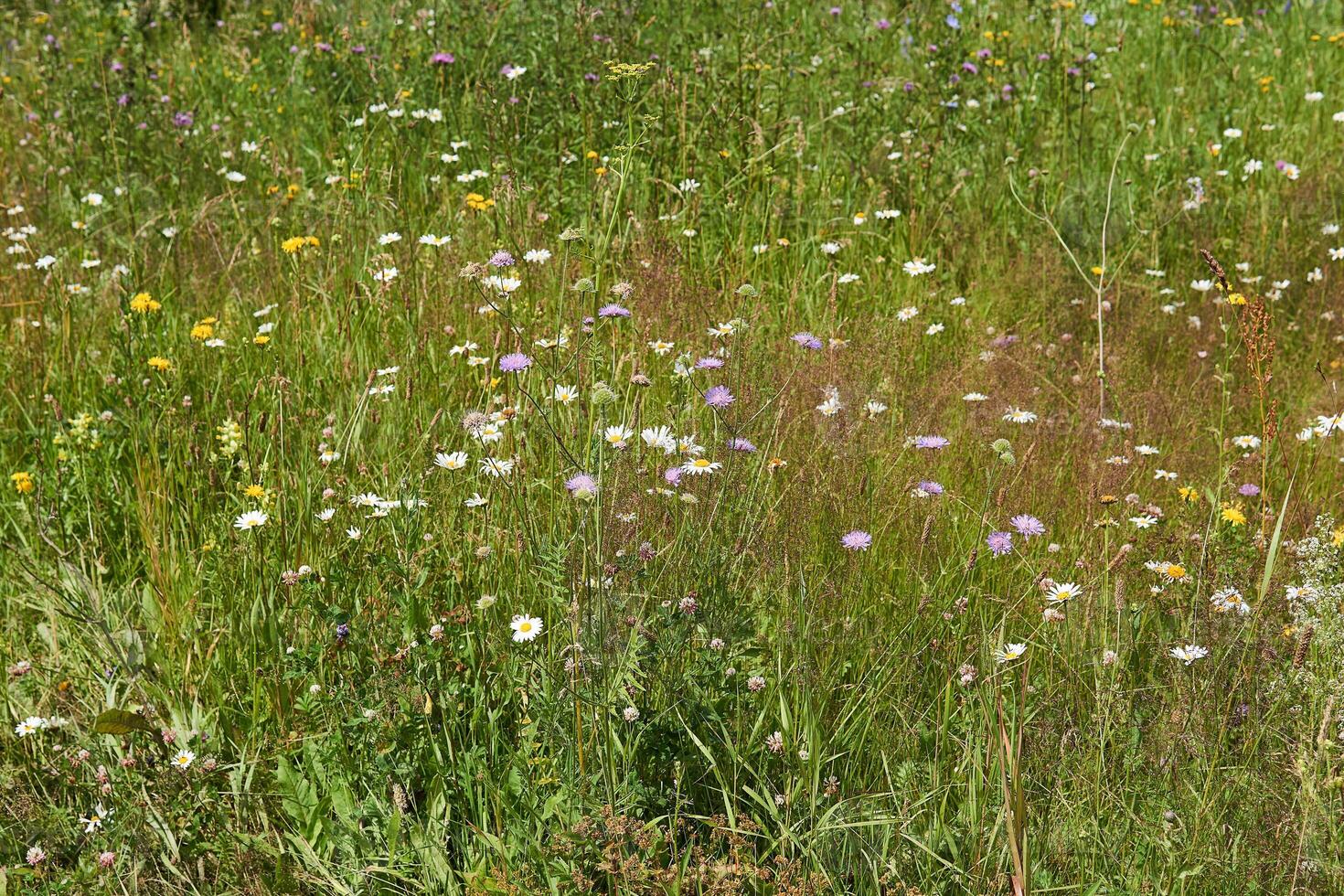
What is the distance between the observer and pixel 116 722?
1.83 metres

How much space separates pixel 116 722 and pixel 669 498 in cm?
98

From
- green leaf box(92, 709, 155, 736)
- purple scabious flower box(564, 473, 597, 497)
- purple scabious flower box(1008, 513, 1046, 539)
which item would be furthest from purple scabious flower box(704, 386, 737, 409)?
green leaf box(92, 709, 155, 736)

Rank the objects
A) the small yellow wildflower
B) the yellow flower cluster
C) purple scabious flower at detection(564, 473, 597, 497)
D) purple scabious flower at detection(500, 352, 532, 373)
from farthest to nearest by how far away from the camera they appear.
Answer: the yellow flower cluster → the small yellow wildflower → purple scabious flower at detection(500, 352, 532, 373) → purple scabious flower at detection(564, 473, 597, 497)

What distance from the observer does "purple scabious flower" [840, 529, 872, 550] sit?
2029 millimetres

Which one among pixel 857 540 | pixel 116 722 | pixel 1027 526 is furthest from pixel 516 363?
pixel 1027 526

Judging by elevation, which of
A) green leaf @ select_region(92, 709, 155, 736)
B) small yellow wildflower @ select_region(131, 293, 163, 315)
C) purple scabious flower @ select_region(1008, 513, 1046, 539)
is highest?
small yellow wildflower @ select_region(131, 293, 163, 315)

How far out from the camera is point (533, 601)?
201 cm

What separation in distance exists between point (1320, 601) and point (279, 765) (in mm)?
1655

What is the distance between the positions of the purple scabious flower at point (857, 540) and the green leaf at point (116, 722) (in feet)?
3.89

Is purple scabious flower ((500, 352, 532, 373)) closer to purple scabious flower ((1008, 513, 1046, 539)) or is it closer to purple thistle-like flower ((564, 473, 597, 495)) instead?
purple thistle-like flower ((564, 473, 597, 495))

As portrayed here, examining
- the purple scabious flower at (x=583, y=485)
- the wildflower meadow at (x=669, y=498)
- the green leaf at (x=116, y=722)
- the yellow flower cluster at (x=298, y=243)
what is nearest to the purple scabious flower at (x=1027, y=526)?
the wildflower meadow at (x=669, y=498)

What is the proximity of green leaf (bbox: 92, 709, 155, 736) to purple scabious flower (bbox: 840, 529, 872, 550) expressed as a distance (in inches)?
46.7

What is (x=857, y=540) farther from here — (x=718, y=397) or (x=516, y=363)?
(x=516, y=363)

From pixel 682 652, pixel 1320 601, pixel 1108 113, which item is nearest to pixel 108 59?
pixel 1108 113
